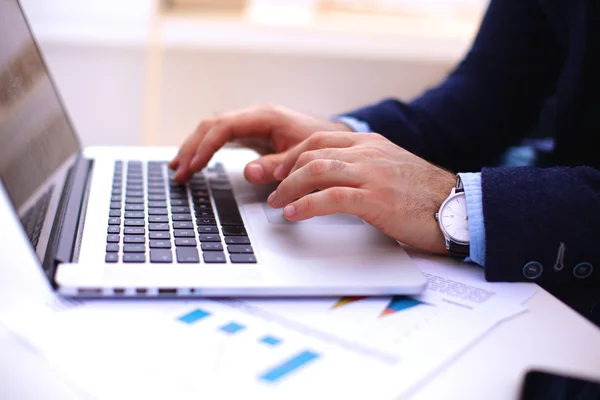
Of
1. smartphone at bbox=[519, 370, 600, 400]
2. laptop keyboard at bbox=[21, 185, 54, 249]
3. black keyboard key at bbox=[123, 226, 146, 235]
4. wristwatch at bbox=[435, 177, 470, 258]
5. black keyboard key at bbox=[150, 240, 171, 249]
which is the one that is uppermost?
laptop keyboard at bbox=[21, 185, 54, 249]

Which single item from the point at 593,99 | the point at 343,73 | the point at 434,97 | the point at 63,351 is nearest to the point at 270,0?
the point at 343,73

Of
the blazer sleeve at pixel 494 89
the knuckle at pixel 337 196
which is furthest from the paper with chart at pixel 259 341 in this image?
the blazer sleeve at pixel 494 89

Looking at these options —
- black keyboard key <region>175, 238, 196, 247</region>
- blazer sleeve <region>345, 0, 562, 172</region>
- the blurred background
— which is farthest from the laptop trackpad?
the blurred background

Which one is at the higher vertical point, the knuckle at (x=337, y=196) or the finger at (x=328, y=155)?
the finger at (x=328, y=155)

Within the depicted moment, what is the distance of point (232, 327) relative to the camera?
0.46 m

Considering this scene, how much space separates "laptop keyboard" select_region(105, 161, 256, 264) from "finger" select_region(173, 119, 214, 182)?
1cm

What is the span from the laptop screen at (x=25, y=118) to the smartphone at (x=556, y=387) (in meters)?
0.42

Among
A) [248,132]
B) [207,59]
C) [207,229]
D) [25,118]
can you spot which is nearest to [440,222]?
[207,229]

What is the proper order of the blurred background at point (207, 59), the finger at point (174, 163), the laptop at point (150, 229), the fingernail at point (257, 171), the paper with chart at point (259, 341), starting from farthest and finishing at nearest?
the blurred background at point (207, 59) → the finger at point (174, 163) → the fingernail at point (257, 171) → the laptop at point (150, 229) → the paper with chart at point (259, 341)

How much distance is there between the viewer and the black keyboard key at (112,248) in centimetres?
53

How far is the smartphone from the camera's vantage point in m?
0.43

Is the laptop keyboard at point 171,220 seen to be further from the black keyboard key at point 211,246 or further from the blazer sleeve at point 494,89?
the blazer sleeve at point 494,89

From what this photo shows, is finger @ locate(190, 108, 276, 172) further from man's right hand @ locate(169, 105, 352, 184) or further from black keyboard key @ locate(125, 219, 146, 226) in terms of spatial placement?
black keyboard key @ locate(125, 219, 146, 226)

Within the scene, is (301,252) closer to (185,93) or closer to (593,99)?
(593,99)
